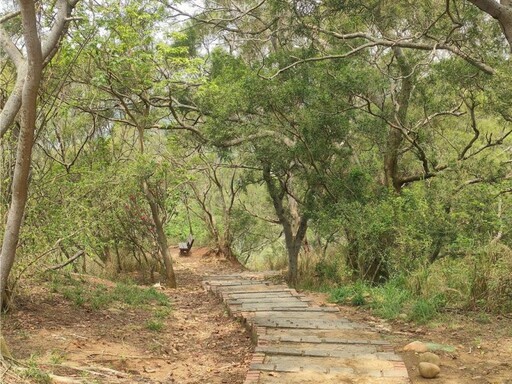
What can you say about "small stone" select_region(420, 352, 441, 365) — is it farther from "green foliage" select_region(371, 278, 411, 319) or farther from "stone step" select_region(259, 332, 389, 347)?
"green foliage" select_region(371, 278, 411, 319)

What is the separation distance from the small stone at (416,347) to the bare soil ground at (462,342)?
83mm

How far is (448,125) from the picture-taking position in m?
14.4

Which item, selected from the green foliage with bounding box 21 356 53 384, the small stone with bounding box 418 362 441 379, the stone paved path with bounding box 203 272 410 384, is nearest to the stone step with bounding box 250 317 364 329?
the stone paved path with bounding box 203 272 410 384

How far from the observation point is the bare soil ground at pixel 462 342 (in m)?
4.50

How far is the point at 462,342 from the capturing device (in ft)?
18.0

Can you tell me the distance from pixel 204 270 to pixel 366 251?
Answer: 774 centimetres

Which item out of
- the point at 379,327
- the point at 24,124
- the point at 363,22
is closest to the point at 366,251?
the point at 379,327

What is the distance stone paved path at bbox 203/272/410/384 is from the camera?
4.12 metres

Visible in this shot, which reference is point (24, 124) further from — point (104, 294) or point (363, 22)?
point (363, 22)

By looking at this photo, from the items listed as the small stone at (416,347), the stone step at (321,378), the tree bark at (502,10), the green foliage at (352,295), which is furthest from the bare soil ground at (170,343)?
the tree bark at (502,10)

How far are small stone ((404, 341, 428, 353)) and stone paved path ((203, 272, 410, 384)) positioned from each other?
12.0 inches

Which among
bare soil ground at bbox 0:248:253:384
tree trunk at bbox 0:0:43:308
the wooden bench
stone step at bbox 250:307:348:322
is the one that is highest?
tree trunk at bbox 0:0:43:308

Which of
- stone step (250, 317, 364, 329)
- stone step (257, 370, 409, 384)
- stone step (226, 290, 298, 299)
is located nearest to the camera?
stone step (257, 370, 409, 384)

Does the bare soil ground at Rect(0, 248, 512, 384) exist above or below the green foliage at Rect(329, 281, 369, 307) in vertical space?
below
